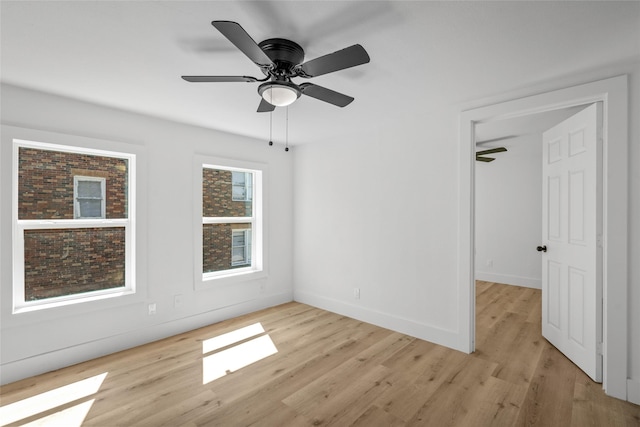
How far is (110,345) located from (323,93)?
3155 millimetres

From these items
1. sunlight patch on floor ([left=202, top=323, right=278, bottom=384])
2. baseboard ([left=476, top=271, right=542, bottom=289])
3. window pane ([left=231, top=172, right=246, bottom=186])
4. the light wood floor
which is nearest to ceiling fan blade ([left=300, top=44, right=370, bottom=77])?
the light wood floor

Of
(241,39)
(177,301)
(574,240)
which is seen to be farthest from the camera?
(177,301)

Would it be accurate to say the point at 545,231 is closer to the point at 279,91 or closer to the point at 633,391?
the point at 633,391

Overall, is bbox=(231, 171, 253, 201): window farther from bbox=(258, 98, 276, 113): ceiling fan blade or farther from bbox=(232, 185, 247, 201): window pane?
bbox=(258, 98, 276, 113): ceiling fan blade

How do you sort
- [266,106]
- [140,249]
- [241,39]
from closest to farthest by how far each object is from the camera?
[241,39]
[266,106]
[140,249]

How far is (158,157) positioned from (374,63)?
254 cm

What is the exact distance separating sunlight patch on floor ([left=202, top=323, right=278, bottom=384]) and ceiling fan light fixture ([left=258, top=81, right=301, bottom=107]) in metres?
2.29

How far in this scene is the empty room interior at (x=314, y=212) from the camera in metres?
1.84

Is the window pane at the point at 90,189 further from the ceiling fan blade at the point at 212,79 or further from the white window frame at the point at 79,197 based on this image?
the ceiling fan blade at the point at 212,79

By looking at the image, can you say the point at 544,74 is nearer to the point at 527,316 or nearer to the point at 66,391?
the point at 527,316

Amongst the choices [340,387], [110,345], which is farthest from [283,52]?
[110,345]

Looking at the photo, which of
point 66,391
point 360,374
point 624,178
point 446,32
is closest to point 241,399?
point 360,374

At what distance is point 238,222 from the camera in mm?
4273

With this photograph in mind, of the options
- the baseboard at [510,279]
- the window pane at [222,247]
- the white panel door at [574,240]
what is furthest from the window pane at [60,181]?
the baseboard at [510,279]
